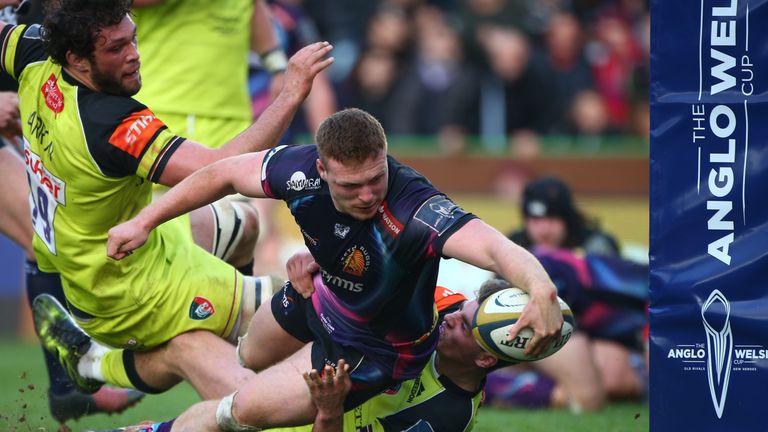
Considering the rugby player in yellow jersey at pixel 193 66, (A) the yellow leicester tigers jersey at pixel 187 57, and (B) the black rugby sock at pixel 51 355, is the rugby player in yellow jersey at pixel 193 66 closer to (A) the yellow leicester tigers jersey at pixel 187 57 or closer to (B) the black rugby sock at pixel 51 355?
(A) the yellow leicester tigers jersey at pixel 187 57

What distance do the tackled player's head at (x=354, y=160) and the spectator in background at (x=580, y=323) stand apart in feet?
13.7

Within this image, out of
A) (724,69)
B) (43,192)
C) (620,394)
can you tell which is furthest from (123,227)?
(620,394)

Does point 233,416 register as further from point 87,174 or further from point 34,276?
point 34,276

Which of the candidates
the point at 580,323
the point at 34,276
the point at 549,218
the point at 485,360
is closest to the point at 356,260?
the point at 485,360

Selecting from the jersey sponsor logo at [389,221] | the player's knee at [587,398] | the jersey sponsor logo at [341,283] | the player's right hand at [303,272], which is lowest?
the player's knee at [587,398]

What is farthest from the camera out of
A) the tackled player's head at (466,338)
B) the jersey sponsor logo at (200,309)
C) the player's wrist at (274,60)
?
the player's wrist at (274,60)

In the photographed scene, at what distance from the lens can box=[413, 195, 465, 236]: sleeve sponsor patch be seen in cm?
501

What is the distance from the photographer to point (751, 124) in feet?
17.1

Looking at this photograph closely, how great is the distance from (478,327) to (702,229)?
1093mm

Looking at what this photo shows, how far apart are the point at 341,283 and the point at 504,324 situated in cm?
75

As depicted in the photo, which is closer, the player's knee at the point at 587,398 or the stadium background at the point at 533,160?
the player's knee at the point at 587,398

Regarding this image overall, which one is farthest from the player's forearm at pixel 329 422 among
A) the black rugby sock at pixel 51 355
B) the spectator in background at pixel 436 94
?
the spectator in background at pixel 436 94

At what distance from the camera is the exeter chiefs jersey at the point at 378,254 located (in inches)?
201

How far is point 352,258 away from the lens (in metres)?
5.31
